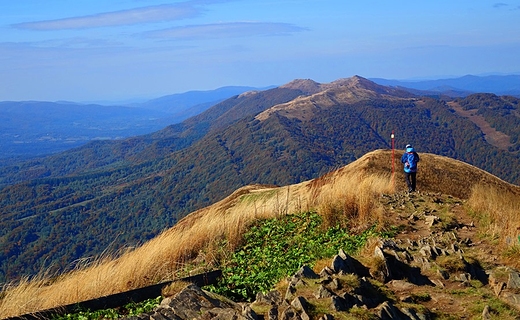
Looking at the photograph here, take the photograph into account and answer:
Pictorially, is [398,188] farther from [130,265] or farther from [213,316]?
[213,316]

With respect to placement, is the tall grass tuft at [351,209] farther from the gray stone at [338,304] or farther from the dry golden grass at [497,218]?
the gray stone at [338,304]

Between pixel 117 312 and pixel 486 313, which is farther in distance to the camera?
pixel 117 312

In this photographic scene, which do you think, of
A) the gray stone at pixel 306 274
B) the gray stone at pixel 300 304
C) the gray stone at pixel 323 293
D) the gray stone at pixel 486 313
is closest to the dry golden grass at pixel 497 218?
the gray stone at pixel 486 313

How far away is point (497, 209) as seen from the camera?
1152 cm

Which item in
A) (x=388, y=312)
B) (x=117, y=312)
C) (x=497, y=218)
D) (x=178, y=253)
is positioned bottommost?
(x=178, y=253)

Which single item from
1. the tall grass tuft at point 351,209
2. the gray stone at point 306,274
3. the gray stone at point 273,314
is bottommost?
the tall grass tuft at point 351,209

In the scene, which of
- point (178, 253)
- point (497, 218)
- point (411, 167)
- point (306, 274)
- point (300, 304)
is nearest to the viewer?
point (300, 304)

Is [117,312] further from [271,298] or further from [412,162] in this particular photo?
[412,162]

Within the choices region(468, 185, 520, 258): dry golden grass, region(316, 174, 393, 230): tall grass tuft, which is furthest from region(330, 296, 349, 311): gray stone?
region(316, 174, 393, 230): tall grass tuft

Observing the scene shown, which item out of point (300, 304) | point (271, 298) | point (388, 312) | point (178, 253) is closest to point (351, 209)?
point (178, 253)

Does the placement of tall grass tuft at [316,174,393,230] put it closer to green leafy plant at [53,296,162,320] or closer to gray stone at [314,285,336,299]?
gray stone at [314,285,336,299]

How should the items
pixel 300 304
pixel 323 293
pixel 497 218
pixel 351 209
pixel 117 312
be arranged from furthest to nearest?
pixel 351 209 < pixel 497 218 < pixel 117 312 < pixel 323 293 < pixel 300 304

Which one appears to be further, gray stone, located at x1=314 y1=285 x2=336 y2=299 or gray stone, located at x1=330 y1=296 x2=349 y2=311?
gray stone, located at x1=314 y1=285 x2=336 y2=299

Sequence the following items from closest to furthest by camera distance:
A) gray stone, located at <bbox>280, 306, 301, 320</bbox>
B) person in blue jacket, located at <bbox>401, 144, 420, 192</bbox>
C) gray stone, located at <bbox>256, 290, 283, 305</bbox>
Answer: gray stone, located at <bbox>280, 306, 301, 320</bbox>
gray stone, located at <bbox>256, 290, 283, 305</bbox>
person in blue jacket, located at <bbox>401, 144, 420, 192</bbox>
